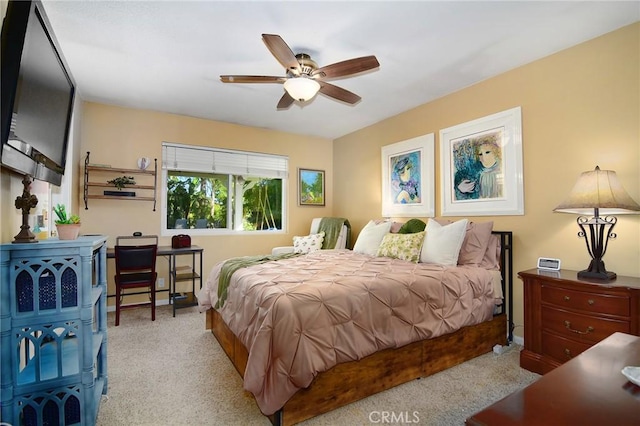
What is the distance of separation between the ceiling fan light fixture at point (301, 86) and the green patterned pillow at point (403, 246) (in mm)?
1718

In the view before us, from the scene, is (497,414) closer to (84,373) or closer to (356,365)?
(356,365)

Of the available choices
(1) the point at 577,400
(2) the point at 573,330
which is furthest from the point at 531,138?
(1) the point at 577,400

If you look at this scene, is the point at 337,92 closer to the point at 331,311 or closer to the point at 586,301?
the point at 331,311

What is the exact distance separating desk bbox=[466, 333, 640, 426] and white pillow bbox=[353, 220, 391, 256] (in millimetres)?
2501

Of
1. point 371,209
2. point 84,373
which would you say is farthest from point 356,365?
point 371,209

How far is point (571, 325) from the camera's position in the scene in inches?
83.4

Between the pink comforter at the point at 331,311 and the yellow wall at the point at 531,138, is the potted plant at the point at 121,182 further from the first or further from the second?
the pink comforter at the point at 331,311

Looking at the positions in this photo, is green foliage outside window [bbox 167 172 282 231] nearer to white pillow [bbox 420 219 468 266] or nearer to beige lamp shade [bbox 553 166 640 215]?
white pillow [bbox 420 219 468 266]

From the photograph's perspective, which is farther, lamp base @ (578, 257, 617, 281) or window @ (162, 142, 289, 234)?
window @ (162, 142, 289, 234)

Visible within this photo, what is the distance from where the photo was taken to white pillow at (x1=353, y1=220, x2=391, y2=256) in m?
3.52

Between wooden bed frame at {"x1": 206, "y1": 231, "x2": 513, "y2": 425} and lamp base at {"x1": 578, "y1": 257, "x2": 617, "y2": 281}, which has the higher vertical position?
lamp base at {"x1": 578, "y1": 257, "x2": 617, "y2": 281}
